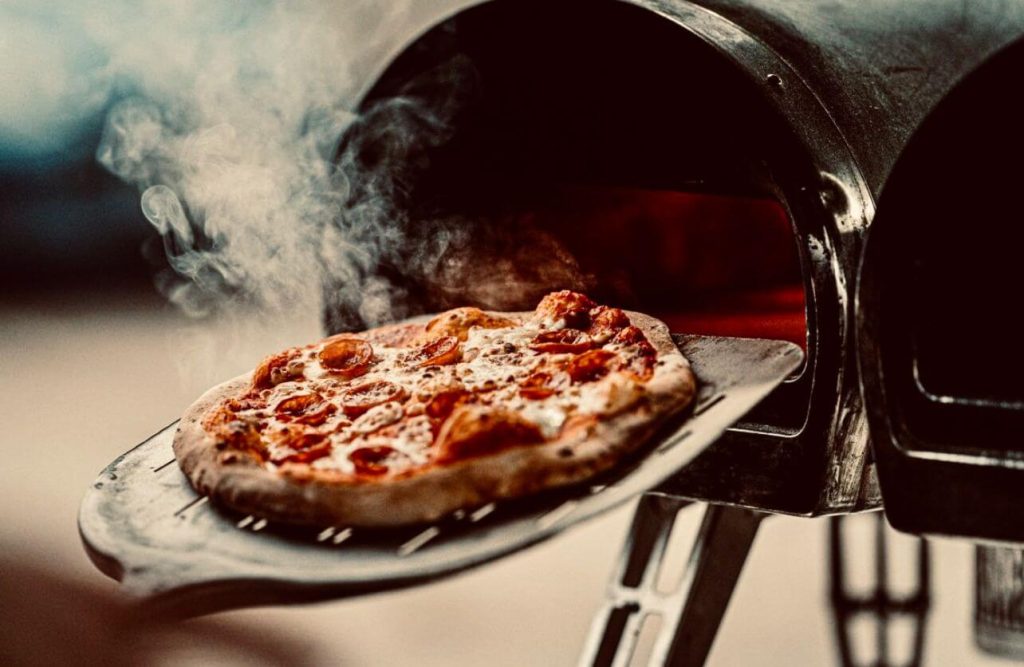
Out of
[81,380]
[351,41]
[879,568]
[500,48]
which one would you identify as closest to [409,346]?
[500,48]

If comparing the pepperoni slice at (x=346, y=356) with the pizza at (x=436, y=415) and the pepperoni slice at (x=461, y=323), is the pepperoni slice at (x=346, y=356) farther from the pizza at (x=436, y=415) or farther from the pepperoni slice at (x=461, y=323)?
the pepperoni slice at (x=461, y=323)

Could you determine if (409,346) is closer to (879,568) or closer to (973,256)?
(973,256)

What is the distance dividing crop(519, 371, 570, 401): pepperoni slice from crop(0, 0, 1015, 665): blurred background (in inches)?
30.0

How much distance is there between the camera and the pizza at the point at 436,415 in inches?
57.7

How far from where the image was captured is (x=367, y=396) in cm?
191

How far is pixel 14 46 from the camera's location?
9.38 m

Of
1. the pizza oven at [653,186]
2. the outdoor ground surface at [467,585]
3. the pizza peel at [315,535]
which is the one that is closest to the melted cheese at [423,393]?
the pizza peel at [315,535]

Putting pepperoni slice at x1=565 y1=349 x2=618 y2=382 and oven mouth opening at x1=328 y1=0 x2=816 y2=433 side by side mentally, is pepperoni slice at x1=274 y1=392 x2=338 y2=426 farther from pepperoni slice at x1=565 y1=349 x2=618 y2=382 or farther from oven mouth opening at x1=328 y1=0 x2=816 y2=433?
oven mouth opening at x1=328 y1=0 x2=816 y2=433

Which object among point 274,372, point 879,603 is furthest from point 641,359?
point 879,603

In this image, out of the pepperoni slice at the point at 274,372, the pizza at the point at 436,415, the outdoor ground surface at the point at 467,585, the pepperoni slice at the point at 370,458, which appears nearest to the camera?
the pizza at the point at 436,415

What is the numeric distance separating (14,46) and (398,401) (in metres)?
9.23

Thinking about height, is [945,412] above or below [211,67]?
below

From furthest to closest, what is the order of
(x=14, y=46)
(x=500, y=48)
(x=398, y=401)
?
(x=14, y=46) < (x=500, y=48) < (x=398, y=401)

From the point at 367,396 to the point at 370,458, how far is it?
0.31 metres
